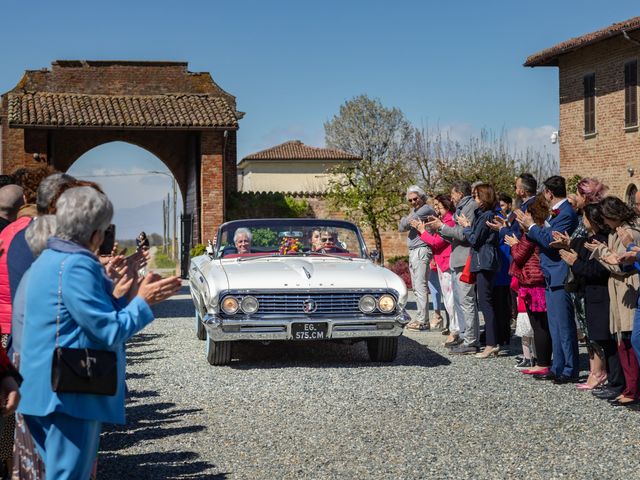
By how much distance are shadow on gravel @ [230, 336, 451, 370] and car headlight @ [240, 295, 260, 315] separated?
688mm

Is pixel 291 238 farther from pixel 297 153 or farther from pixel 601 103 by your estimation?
pixel 297 153

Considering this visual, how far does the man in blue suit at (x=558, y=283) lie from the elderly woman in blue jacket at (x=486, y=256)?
1.47 meters

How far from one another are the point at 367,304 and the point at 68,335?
21.0ft

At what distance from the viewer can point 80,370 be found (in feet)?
12.2

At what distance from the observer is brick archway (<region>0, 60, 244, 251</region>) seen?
29.2 m

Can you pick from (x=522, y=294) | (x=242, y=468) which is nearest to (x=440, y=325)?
(x=522, y=294)

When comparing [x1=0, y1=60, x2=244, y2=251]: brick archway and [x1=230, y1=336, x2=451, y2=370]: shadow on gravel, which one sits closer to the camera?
[x1=230, y1=336, x2=451, y2=370]: shadow on gravel

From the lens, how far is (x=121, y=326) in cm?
374

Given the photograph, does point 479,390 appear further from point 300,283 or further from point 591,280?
point 300,283

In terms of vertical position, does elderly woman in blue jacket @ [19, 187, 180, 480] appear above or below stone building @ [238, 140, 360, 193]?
below

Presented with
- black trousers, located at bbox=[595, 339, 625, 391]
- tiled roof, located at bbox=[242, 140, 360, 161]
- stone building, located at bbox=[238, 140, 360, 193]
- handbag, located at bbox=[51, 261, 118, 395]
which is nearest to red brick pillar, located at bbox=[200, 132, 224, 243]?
A: black trousers, located at bbox=[595, 339, 625, 391]

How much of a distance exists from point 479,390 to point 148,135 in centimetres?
2400

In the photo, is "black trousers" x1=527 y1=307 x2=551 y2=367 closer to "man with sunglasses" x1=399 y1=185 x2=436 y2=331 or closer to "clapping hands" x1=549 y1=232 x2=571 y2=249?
"clapping hands" x1=549 y1=232 x2=571 y2=249

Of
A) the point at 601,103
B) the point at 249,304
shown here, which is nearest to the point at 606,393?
the point at 249,304
